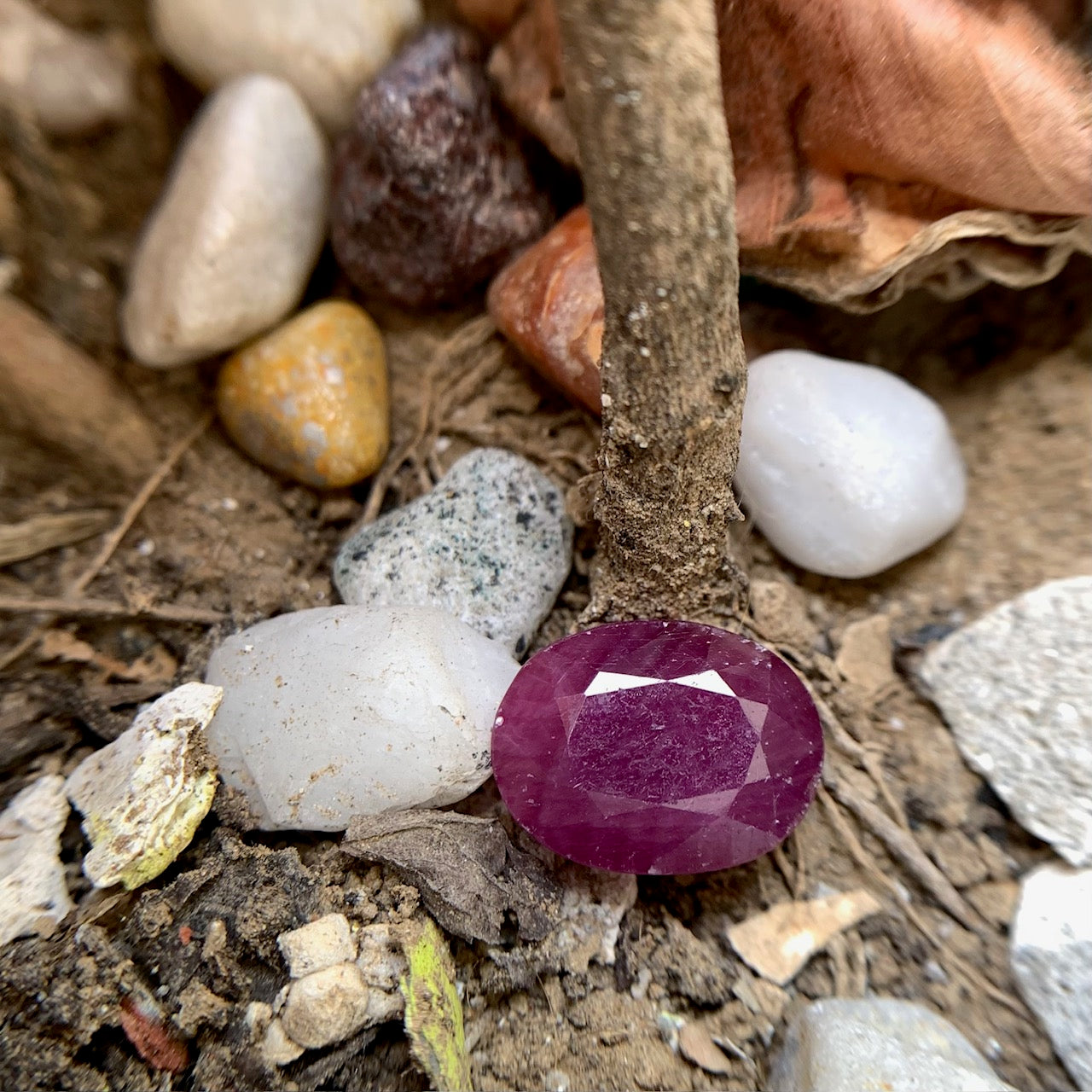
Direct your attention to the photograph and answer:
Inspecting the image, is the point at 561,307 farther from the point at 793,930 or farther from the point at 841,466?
the point at 793,930

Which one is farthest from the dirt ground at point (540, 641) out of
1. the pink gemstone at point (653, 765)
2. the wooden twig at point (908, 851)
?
the pink gemstone at point (653, 765)

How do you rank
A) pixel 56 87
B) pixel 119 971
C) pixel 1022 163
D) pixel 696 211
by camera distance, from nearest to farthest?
pixel 696 211
pixel 119 971
pixel 1022 163
pixel 56 87

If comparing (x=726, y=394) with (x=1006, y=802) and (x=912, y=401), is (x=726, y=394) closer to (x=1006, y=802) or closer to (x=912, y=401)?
(x=912, y=401)

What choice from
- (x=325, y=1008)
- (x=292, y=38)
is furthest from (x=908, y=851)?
(x=292, y=38)

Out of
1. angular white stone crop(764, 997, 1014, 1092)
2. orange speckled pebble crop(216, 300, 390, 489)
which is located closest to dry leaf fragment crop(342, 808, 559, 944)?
angular white stone crop(764, 997, 1014, 1092)

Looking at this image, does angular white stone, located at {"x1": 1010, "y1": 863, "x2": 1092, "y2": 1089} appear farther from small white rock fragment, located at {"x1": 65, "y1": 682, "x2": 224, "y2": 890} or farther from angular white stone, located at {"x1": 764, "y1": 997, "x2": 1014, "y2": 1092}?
small white rock fragment, located at {"x1": 65, "y1": 682, "x2": 224, "y2": 890}

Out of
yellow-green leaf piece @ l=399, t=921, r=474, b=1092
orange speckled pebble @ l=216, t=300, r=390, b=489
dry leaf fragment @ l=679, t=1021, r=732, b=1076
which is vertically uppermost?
orange speckled pebble @ l=216, t=300, r=390, b=489

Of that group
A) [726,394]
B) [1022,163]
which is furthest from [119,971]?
[1022,163]
